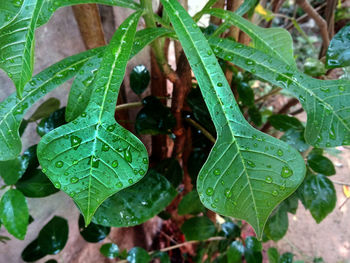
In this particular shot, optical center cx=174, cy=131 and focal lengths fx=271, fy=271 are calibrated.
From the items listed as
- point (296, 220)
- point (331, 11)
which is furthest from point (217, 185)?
point (296, 220)

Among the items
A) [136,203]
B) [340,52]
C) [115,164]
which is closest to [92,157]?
[115,164]

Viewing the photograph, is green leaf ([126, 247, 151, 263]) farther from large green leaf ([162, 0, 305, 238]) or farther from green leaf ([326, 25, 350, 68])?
green leaf ([326, 25, 350, 68])

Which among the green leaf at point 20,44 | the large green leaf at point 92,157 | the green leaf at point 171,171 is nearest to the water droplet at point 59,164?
the large green leaf at point 92,157

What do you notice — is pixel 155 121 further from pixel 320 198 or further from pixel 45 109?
pixel 320 198

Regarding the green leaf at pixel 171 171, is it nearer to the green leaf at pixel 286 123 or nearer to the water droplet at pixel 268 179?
the green leaf at pixel 286 123

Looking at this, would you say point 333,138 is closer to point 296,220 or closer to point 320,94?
point 320,94

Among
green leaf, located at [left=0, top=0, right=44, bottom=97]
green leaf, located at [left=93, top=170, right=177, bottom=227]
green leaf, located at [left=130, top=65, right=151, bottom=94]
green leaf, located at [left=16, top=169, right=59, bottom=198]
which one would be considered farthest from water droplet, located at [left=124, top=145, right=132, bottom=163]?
green leaf, located at [left=130, top=65, right=151, bottom=94]
